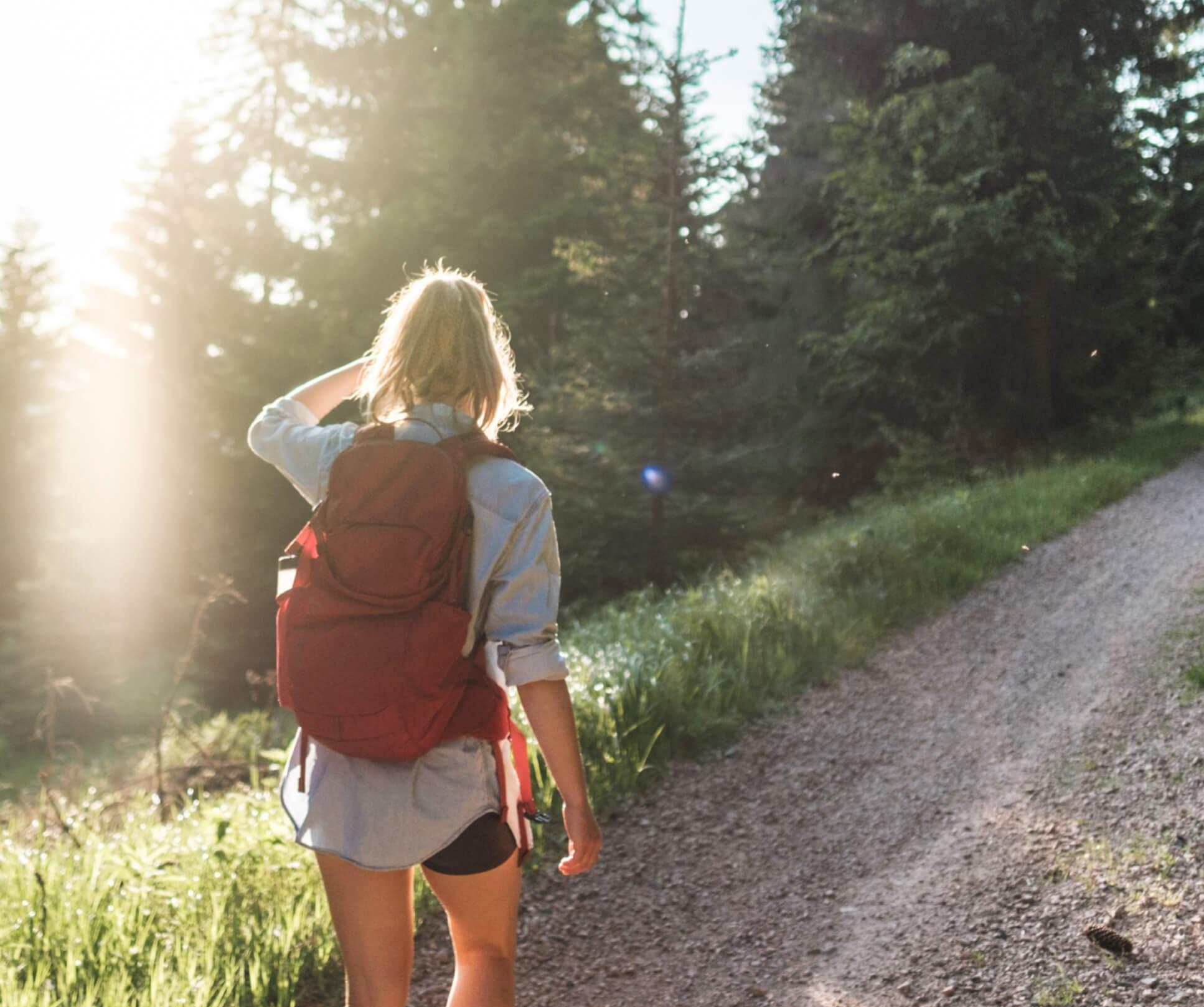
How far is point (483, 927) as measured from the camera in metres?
1.89

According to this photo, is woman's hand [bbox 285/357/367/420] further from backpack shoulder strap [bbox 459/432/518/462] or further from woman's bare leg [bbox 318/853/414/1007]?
woman's bare leg [bbox 318/853/414/1007]

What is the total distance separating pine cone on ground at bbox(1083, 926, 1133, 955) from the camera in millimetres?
2957

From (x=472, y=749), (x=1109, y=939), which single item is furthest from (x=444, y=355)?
(x=1109, y=939)

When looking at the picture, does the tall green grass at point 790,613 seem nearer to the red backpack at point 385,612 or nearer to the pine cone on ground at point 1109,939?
the pine cone on ground at point 1109,939

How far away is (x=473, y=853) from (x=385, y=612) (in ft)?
1.73

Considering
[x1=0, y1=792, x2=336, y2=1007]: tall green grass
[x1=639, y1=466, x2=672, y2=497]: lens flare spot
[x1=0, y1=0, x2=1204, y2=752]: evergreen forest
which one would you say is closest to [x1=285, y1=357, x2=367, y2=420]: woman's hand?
[x1=0, y1=792, x2=336, y2=1007]: tall green grass

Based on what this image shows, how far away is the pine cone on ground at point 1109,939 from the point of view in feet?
9.70

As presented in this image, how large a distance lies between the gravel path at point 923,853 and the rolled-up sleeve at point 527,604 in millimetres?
2032

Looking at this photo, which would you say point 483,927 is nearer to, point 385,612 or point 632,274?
point 385,612

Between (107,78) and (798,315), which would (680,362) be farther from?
(107,78)

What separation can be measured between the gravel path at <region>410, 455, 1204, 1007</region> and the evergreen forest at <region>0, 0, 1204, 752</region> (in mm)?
4194

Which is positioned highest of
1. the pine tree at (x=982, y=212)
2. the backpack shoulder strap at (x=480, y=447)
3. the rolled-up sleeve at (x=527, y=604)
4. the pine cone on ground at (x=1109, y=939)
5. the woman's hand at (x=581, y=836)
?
the pine tree at (x=982, y=212)

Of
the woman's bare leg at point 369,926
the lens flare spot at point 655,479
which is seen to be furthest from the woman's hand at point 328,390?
Answer: the lens flare spot at point 655,479

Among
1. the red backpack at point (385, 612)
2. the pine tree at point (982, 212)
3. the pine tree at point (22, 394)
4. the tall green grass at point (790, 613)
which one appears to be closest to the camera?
the red backpack at point (385, 612)
